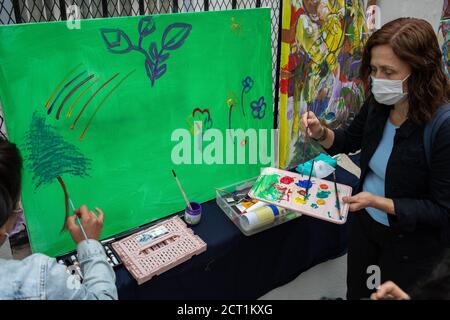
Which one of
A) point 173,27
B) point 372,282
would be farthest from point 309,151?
point 173,27

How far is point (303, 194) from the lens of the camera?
1.69m

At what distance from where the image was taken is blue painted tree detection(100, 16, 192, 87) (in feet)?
4.52

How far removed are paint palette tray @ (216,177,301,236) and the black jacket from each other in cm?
61

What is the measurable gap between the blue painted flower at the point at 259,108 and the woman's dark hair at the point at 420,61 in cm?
76

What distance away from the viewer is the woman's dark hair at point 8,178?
81 cm

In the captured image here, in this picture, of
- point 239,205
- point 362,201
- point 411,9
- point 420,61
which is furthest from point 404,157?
point 411,9

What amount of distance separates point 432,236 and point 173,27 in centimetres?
132

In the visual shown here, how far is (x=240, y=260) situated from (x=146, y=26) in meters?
1.19

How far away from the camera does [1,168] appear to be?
2.67ft

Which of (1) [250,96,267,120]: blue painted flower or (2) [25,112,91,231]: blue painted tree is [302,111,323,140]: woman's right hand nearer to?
(1) [250,96,267,120]: blue painted flower

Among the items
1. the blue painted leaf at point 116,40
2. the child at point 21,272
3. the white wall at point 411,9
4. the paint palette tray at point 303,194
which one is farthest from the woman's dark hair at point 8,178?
the white wall at point 411,9

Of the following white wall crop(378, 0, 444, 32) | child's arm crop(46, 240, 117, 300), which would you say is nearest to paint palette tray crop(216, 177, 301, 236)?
child's arm crop(46, 240, 117, 300)

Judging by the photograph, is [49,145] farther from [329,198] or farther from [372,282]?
[372,282]

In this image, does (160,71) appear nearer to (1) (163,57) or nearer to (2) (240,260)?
(1) (163,57)
